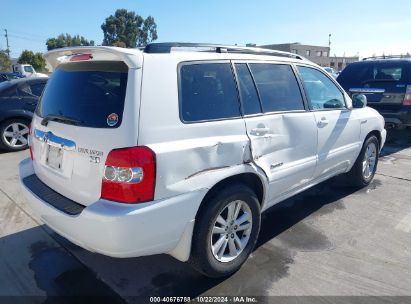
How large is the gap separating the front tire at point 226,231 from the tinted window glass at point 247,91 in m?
0.68

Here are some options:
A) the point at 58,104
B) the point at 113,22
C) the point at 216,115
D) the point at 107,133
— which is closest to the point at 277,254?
the point at 216,115

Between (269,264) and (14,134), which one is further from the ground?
(14,134)

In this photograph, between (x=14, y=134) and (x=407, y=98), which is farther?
(x=407, y=98)

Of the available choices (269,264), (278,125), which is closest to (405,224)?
(269,264)

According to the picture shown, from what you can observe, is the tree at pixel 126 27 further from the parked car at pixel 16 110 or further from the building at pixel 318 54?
the parked car at pixel 16 110

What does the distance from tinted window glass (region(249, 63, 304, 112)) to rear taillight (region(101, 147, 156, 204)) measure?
1359mm

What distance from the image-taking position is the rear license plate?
8.54 ft

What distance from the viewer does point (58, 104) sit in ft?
9.05

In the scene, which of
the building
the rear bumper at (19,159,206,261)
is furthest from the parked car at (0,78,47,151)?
the building

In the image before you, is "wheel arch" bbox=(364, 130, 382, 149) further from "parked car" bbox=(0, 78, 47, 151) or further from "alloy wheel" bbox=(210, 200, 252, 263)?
"parked car" bbox=(0, 78, 47, 151)

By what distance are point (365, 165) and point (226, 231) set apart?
302 cm

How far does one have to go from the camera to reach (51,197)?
105 inches

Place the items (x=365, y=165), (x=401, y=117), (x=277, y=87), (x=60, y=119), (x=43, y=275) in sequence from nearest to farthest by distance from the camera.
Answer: (x=60, y=119) < (x=43, y=275) < (x=277, y=87) < (x=365, y=165) < (x=401, y=117)

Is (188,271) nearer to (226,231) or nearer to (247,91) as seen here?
(226,231)
